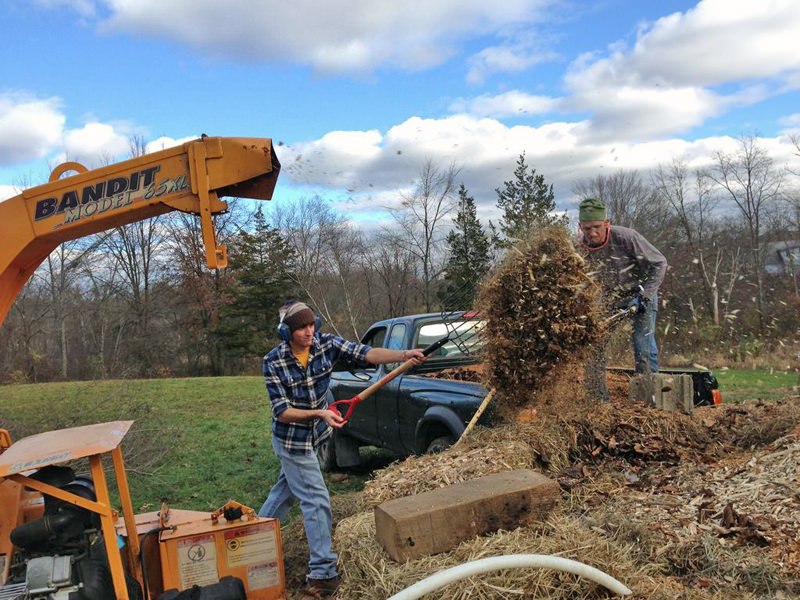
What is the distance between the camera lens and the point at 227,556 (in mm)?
4098

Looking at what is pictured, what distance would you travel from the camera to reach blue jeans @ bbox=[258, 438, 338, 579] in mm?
4164

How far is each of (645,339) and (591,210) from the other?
1.40m

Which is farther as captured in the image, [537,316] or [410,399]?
[410,399]

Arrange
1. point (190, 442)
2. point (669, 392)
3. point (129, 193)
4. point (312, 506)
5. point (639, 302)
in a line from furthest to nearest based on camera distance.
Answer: point (190, 442)
point (639, 302)
point (669, 392)
point (312, 506)
point (129, 193)

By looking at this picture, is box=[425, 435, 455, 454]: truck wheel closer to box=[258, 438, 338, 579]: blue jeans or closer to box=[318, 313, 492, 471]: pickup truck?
box=[318, 313, 492, 471]: pickup truck


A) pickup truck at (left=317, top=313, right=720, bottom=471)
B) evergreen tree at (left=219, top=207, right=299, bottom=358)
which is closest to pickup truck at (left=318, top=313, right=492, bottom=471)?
pickup truck at (left=317, top=313, right=720, bottom=471)

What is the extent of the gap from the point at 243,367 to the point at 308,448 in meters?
33.4

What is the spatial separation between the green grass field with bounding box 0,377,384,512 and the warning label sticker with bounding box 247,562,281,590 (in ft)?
9.97

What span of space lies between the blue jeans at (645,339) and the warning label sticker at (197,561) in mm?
4261

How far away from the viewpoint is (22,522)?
383cm

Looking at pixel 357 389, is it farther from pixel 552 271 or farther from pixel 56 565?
pixel 56 565

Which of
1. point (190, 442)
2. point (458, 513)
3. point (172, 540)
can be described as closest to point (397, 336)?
point (172, 540)

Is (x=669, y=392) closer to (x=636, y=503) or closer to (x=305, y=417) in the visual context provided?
(x=636, y=503)

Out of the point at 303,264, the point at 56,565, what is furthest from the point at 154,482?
the point at 303,264
